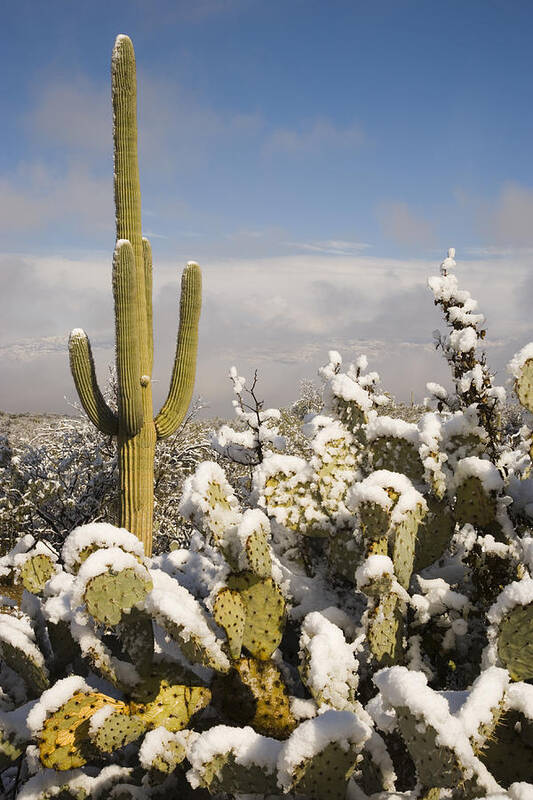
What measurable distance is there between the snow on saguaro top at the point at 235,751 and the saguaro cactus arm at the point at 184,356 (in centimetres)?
788

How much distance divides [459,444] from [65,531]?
35.7 feet

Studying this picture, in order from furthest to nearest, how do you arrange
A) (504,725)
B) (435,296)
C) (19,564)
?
(435,296) → (19,564) → (504,725)

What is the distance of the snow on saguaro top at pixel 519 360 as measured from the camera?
2.23 m

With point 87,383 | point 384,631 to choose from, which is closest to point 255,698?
point 384,631

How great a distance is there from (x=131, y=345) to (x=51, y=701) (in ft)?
22.5

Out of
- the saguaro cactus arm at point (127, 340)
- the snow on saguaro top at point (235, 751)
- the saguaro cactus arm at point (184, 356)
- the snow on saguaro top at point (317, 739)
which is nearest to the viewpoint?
the snow on saguaro top at point (317, 739)

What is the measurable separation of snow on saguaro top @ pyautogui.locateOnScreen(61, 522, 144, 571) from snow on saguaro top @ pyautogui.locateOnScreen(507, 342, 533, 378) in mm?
1534

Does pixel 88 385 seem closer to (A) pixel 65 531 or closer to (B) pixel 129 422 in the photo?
(B) pixel 129 422

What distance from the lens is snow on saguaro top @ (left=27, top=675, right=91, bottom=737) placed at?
2.01m

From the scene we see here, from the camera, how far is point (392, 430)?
2664 millimetres

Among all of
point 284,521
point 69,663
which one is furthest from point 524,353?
point 69,663

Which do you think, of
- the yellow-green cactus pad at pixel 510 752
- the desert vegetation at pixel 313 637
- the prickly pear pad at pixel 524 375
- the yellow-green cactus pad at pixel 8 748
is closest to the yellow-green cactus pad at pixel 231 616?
the desert vegetation at pixel 313 637

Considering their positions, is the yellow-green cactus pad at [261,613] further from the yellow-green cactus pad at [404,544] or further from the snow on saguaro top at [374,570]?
the yellow-green cactus pad at [404,544]

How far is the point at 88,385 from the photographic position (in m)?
9.10
